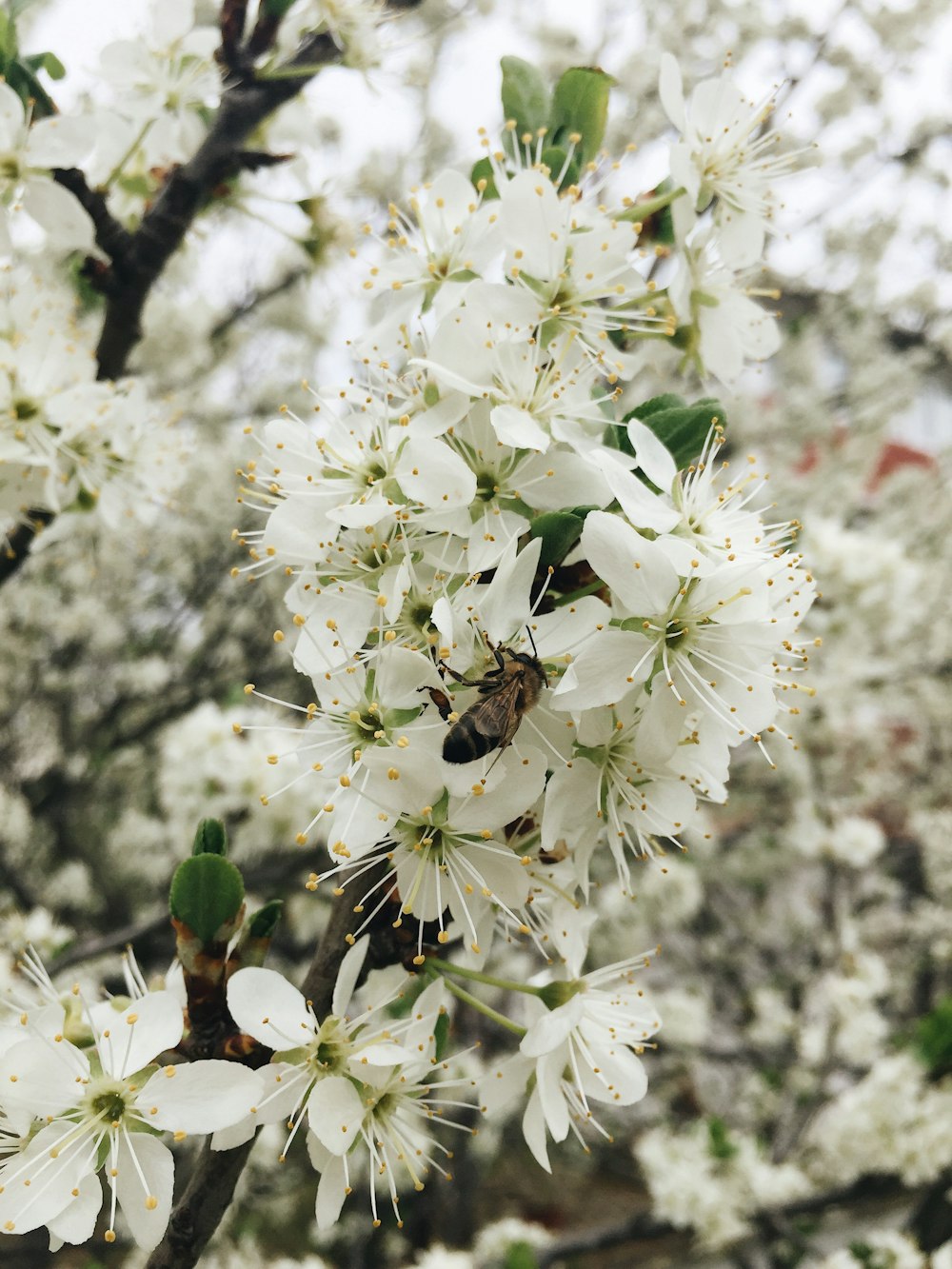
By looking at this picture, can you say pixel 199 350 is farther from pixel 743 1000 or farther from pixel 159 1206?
pixel 743 1000

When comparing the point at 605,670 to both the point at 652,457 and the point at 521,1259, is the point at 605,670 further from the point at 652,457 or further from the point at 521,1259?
the point at 521,1259

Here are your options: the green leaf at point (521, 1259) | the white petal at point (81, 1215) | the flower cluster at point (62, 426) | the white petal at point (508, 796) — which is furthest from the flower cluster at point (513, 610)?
the green leaf at point (521, 1259)

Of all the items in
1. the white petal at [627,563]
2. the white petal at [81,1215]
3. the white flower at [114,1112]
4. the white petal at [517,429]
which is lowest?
the white petal at [81,1215]

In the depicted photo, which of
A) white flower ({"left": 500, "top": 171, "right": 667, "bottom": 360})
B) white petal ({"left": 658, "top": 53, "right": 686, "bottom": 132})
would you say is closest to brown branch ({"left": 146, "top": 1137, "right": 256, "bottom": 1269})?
white flower ({"left": 500, "top": 171, "right": 667, "bottom": 360})

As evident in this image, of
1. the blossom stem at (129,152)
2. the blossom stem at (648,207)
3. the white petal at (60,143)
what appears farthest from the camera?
the blossom stem at (129,152)

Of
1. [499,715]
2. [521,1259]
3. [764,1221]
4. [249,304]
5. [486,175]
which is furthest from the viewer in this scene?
[249,304]

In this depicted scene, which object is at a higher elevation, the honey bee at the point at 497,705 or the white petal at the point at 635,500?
the white petal at the point at 635,500

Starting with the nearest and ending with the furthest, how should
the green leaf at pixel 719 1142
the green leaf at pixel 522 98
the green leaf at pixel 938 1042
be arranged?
the green leaf at pixel 522 98
the green leaf at pixel 938 1042
the green leaf at pixel 719 1142

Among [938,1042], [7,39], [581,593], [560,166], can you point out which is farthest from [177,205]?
[938,1042]

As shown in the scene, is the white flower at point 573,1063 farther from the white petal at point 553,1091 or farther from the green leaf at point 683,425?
the green leaf at point 683,425
